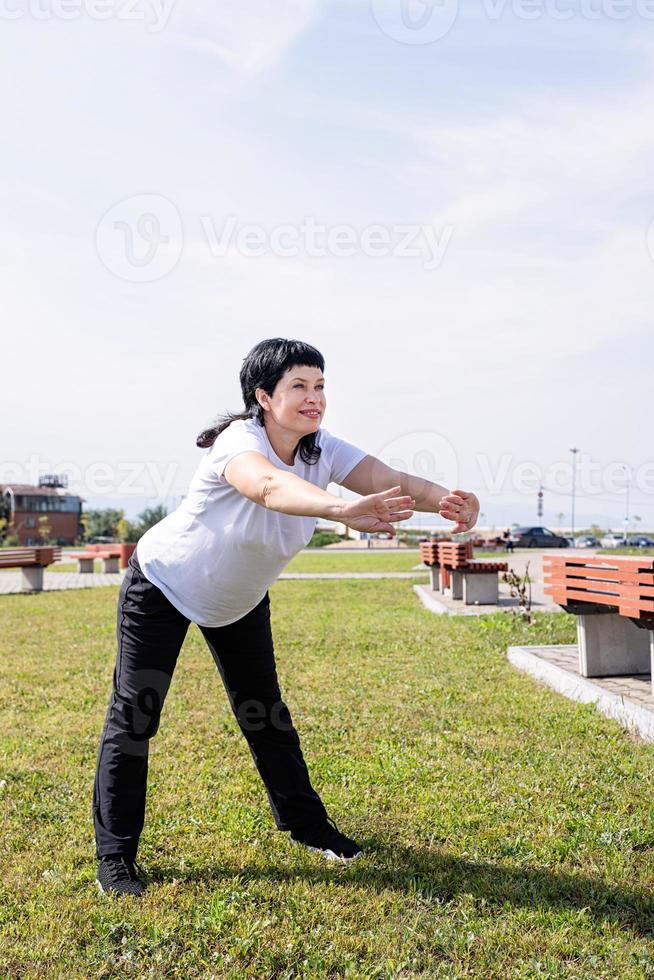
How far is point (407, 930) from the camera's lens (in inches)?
120

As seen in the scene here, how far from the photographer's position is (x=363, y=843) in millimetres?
3844

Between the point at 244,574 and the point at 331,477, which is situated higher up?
the point at 331,477

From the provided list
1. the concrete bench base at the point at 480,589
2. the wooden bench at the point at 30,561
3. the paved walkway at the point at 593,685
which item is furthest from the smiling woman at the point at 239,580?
the wooden bench at the point at 30,561

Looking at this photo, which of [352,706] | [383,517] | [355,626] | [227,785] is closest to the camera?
[383,517]

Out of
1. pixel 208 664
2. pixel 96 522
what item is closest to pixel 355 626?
pixel 208 664

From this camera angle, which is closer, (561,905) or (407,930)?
(407,930)

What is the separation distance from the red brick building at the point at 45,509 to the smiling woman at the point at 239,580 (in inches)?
2941

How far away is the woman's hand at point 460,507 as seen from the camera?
313cm

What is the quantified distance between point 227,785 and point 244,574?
72.5 inches

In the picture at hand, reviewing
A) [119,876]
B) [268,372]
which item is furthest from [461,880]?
[268,372]

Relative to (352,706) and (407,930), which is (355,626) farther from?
(407,930)

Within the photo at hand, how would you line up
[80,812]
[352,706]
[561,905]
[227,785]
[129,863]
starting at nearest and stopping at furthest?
1. [561,905]
2. [129,863]
3. [80,812]
4. [227,785]
5. [352,706]

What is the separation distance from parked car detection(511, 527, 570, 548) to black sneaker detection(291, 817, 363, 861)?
42.9 metres

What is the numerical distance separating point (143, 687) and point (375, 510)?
157 centimetres
